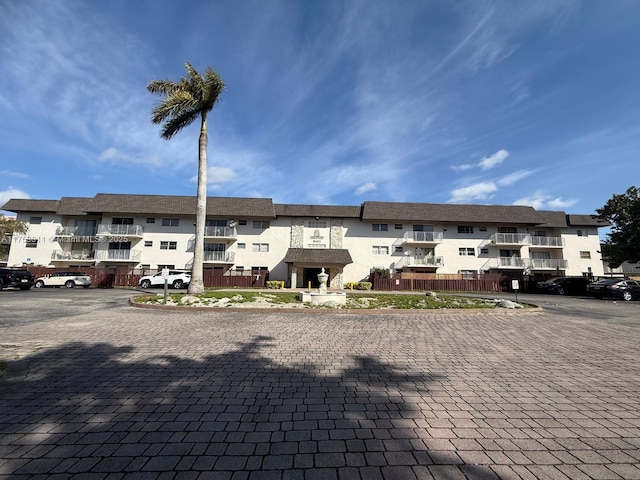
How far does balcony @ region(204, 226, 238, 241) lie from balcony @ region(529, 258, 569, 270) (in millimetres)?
33900

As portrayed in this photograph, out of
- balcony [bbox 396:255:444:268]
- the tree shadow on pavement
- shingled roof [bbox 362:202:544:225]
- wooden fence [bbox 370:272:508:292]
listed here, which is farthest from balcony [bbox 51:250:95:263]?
the tree shadow on pavement

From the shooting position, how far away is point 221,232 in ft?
111

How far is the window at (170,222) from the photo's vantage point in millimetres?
34147

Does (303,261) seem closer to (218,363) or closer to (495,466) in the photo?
(218,363)

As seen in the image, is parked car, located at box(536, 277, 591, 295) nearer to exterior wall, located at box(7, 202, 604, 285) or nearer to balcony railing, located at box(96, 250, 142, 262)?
exterior wall, located at box(7, 202, 604, 285)

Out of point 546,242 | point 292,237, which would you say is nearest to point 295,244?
point 292,237

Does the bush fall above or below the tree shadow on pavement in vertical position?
above

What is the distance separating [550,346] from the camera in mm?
6879

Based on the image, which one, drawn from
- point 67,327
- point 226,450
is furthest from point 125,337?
point 226,450

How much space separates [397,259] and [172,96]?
86.4ft

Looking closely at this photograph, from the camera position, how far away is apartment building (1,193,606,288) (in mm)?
33438

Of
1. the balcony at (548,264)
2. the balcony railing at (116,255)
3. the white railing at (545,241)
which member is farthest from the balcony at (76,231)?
the white railing at (545,241)

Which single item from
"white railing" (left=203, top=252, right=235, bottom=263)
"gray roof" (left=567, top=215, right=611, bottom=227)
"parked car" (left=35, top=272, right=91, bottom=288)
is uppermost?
"gray roof" (left=567, top=215, right=611, bottom=227)

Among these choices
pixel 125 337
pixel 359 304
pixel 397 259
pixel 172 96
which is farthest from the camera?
pixel 397 259
